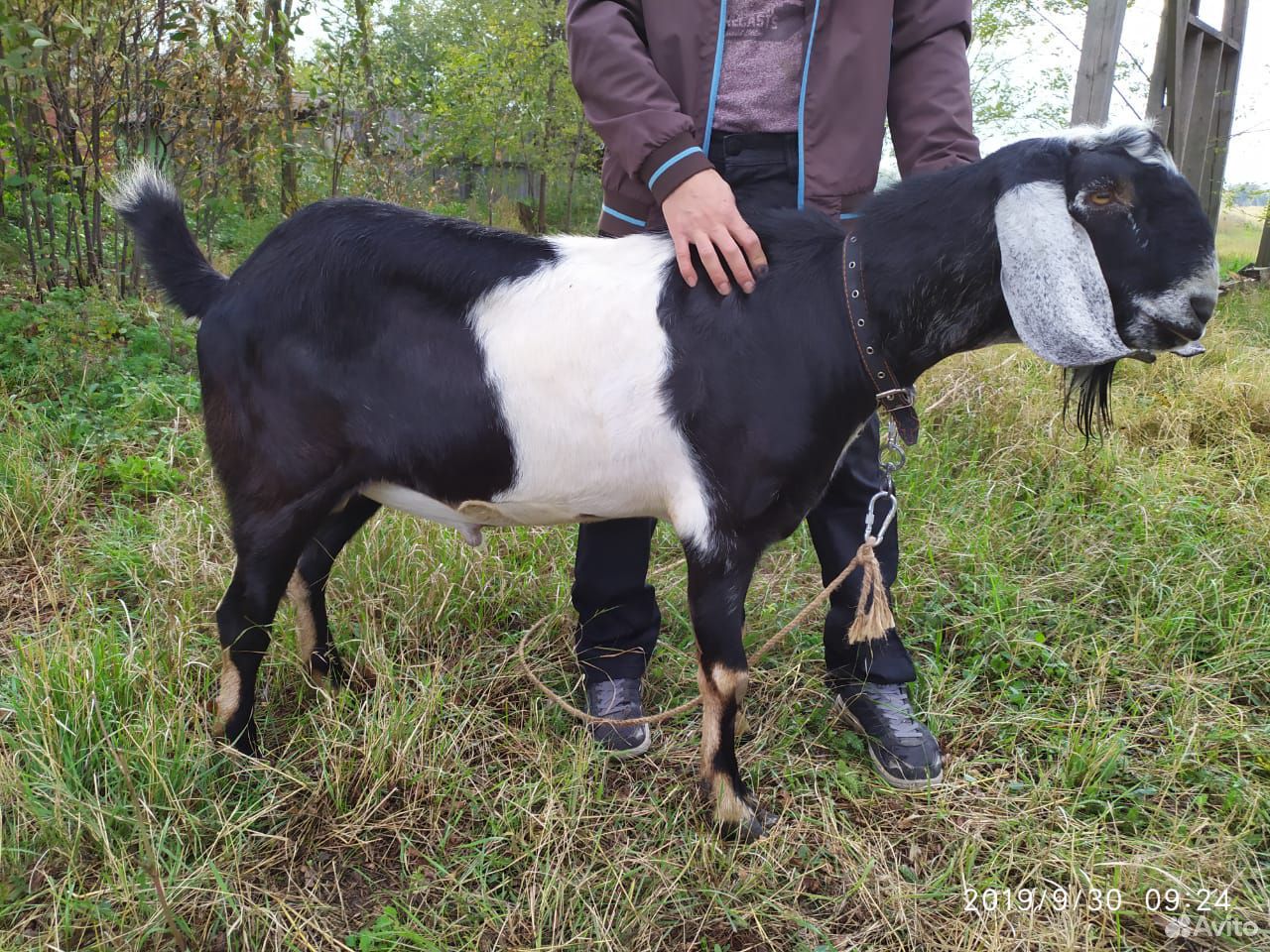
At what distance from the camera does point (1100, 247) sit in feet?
4.99

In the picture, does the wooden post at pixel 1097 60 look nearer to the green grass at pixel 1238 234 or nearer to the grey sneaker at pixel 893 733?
the green grass at pixel 1238 234

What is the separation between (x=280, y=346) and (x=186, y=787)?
0.98 m

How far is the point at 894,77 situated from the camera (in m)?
2.06

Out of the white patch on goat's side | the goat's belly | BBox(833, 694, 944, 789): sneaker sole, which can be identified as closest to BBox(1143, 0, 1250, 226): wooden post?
BBox(833, 694, 944, 789): sneaker sole

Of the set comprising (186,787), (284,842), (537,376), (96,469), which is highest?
(537,376)

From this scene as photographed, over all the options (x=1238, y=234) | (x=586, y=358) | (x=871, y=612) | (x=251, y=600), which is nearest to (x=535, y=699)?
(x=251, y=600)

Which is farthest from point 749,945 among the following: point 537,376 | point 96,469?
point 96,469

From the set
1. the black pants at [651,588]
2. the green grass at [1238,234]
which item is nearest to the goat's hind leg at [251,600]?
the black pants at [651,588]

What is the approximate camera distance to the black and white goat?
164 centimetres

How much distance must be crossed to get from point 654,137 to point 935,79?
2.45ft

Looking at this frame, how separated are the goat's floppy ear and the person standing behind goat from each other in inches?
18.9

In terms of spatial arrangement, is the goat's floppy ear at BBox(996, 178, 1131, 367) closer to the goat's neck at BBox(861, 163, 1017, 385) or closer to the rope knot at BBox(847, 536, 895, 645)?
the goat's neck at BBox(861, 163, 1017, 385)

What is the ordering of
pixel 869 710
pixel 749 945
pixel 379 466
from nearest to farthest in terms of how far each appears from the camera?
pixel 749 945 < pixel 379 466 < pixel 869 710

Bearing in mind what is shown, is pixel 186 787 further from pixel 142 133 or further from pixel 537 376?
pixel 142 133
